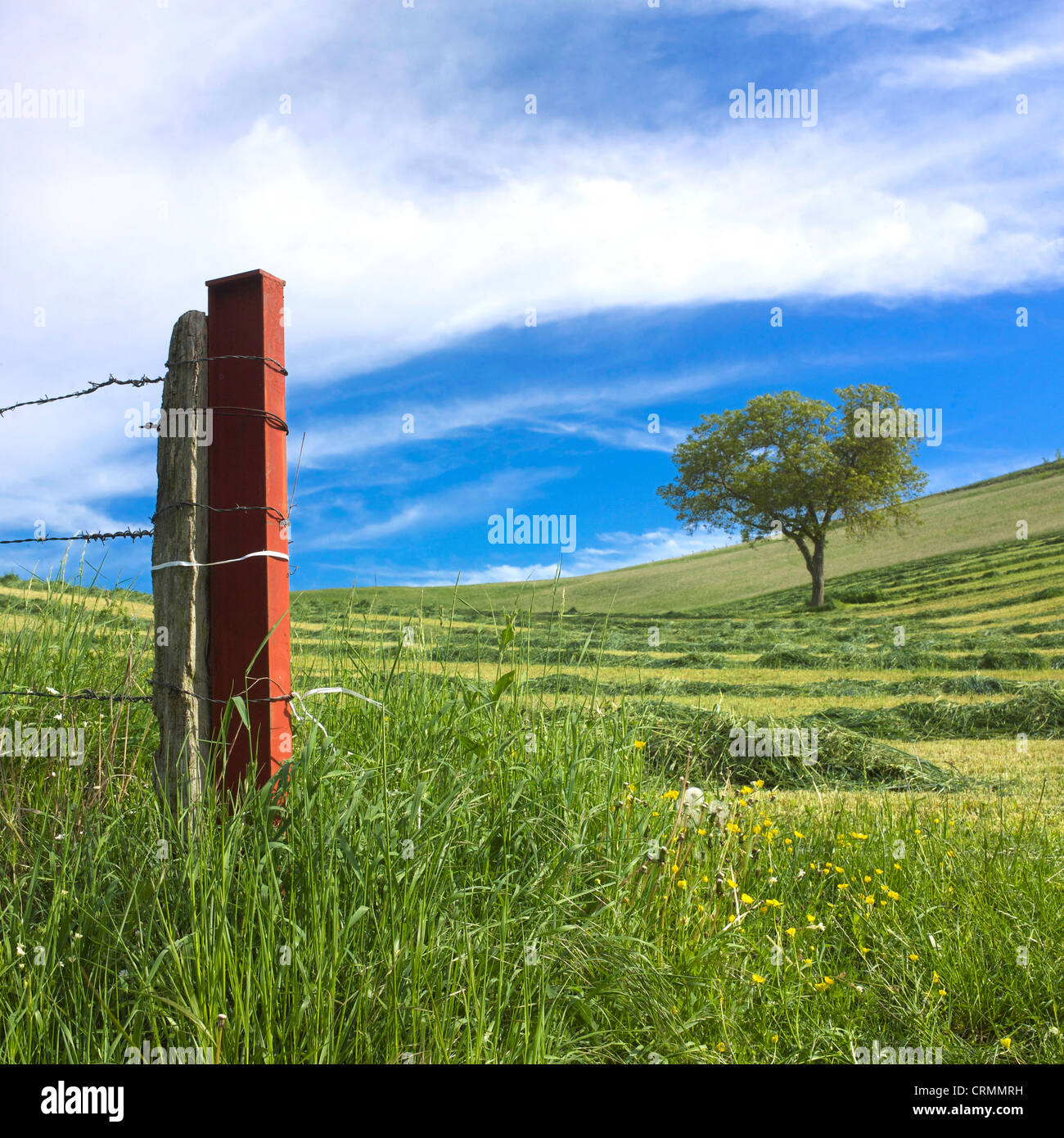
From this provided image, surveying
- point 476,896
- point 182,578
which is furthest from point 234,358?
point 476,896

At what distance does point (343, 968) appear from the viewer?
2061 millimetres

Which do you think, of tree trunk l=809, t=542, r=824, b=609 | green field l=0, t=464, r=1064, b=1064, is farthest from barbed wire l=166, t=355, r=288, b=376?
tree trunk l=809, t=542, r=824, b=609

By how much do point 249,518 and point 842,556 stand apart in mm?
43045

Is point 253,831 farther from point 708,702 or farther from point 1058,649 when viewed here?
point 1058,649

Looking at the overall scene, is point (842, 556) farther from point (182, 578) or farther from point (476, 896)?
point (182, 578)

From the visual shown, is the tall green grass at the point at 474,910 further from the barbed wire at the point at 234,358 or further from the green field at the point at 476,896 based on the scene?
the barbed wire at the point at 234,358

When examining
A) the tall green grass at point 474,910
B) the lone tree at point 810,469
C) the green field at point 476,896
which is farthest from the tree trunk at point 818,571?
the tall green grass at point 474,910

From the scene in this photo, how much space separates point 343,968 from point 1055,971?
274 centimetres

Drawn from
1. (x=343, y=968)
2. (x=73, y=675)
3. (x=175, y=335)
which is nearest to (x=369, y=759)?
(x=343, y=968)

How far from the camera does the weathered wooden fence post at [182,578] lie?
2613 mm

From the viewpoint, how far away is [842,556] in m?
42.0

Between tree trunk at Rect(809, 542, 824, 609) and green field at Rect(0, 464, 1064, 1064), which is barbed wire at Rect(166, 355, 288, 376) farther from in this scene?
tree trunk at Rect(809, 542, 824, 609)

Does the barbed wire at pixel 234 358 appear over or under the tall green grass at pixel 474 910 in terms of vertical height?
over

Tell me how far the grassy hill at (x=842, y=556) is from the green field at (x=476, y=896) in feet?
88.9
